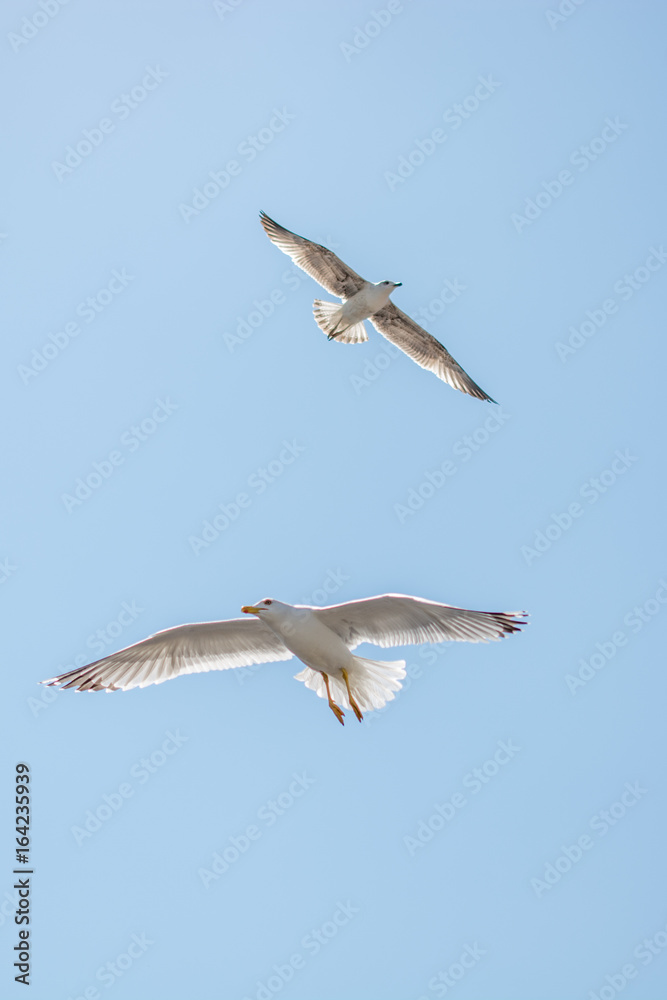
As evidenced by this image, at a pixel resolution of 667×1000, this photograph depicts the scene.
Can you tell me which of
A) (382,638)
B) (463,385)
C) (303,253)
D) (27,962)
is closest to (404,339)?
(463,385)

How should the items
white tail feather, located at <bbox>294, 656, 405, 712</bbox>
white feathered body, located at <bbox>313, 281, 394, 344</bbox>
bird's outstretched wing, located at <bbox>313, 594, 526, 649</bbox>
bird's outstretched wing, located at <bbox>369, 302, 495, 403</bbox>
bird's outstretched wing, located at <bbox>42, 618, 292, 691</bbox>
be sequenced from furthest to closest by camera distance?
bird's outstretched wing, located at <bbox>369, 302, 495, 403</bbox>
white feathered body, located at <bbox>313, 281, 394, 344</bbox>
bird's outstretched wing, located at <bbox>42, 618, 292, 691</bbox>
white tail feather, located at <bbox>294, 656, 405, 712</bbox>
bird's outstretched wing, located at <bbox>313, 594, 526, 649</bbox>

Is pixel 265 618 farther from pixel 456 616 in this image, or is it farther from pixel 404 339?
pixel 404 339

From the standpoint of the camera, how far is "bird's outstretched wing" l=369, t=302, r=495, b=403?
43.2 ft

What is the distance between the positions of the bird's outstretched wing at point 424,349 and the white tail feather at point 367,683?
6.04 m

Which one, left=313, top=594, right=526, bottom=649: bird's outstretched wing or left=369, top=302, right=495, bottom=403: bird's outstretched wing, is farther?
left=369, top=302, right=495, bottom=403: bird's outstretched wing

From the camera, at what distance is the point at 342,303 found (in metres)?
12.4

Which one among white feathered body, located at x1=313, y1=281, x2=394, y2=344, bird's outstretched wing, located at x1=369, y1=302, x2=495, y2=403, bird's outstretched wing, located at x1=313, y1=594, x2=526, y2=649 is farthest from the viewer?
bird's outstretched wing, located at x1=369, y1=302, x2=495, y2=403

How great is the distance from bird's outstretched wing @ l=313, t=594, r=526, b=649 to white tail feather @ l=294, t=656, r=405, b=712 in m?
0.19

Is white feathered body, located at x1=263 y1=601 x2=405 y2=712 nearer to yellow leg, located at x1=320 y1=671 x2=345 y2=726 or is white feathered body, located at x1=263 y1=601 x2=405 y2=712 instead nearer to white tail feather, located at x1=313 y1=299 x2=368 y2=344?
yellow leg, located at x1=320 y1=671 x2=345 y2=726

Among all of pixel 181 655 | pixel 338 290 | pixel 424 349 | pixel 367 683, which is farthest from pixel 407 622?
pixel 424 349

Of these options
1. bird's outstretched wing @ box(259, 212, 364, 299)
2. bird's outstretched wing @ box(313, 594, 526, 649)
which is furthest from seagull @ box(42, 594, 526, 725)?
bird's outstretched wing @ box(259, 212, 364, 299)

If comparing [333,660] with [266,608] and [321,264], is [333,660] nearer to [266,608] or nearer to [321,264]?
[266,608]

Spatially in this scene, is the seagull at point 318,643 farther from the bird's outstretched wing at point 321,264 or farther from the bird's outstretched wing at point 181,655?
the bird's outstretched wing at point 321,264

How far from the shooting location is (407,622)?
25.9 feet
